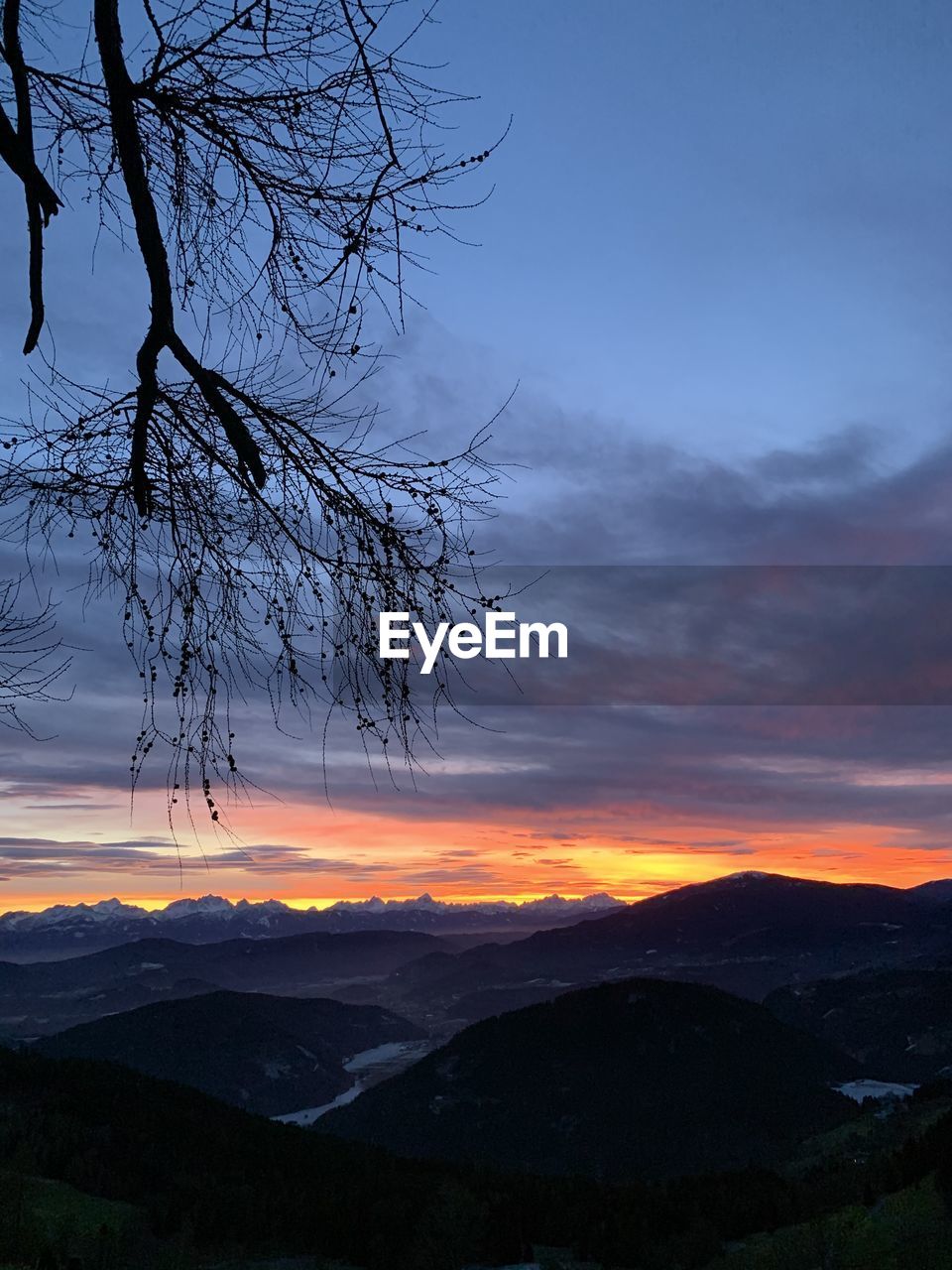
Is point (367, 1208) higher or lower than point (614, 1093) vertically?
higher

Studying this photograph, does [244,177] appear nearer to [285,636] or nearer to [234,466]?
[234,466]

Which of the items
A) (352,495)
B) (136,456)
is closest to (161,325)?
(136,456)

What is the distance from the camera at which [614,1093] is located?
169 metres

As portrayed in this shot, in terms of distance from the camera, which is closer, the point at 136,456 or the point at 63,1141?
the point at 136,456

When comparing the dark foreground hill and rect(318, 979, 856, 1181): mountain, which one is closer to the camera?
the dark foreground hill

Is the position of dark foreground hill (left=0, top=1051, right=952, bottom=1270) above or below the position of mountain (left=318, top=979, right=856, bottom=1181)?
above

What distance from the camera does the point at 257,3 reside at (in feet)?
14.0

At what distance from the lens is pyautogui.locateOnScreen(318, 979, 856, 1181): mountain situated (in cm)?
14512

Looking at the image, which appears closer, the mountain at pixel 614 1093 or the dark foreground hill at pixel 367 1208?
the dark foreground hill at pixel 367 1208

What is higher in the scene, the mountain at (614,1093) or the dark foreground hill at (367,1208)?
the dark foreground hill at (367,1208)

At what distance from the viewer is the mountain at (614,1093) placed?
14512 centimetres

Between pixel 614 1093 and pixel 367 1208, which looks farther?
pixel 614 1093

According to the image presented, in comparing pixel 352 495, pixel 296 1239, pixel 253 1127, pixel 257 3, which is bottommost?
pixel 253 1127

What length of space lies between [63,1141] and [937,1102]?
131 ft
